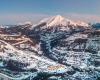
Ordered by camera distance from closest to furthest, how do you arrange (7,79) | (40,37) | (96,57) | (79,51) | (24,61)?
1. (7,79)
2. (24,61)
3. (96,57)
4. (79,51)
5. (40,37)

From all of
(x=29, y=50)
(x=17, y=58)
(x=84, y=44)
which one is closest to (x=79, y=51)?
(x=84, y=44)

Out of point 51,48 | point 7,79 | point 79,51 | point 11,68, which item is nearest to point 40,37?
point 51,48

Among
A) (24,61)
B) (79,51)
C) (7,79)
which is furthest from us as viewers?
(79,51)

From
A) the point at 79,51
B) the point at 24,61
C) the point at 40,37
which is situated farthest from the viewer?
A: the point at 40,37

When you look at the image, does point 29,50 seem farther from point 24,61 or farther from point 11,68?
point 11,68

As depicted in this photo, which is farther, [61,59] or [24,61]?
[61,59]

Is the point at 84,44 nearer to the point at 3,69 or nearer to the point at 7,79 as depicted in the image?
the point at 3,69

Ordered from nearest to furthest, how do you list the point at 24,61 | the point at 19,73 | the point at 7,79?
the point at 7,79, the point at 19,73, the point at 24,61

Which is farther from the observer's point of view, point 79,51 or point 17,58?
point 79,51
